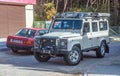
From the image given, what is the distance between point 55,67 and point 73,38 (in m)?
1.42

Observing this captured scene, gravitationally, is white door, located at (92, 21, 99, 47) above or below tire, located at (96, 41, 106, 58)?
above

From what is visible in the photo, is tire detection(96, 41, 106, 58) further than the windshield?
Yes

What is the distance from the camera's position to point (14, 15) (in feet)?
99.1

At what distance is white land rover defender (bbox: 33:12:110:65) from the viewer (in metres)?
14.2

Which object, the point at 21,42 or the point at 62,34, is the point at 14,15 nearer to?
the point at 21,42

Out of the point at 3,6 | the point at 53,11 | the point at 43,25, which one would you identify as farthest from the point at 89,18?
the point at 53,11

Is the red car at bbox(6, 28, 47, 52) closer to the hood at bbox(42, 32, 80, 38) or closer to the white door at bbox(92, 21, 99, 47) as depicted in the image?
the white door at bbox(92, 21, 99, 47)

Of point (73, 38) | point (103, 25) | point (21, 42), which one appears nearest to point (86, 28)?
point (73, 38)

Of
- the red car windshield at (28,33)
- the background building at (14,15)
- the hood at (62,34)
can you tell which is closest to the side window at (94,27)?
the hood at (62,34)

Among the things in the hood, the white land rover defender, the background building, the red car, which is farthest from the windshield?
the background building

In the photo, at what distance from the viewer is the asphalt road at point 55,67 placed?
40.9 feet

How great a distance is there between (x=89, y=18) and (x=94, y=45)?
1290 mm

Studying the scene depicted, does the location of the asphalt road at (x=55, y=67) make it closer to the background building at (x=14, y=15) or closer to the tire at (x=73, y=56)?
the tire at (x=73, y=56)

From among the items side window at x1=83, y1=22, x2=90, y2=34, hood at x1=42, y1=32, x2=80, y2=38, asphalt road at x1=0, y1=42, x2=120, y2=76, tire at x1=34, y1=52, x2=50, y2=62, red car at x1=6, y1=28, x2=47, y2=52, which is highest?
side window at x1=83, y1=22, x2=90, y2=34
